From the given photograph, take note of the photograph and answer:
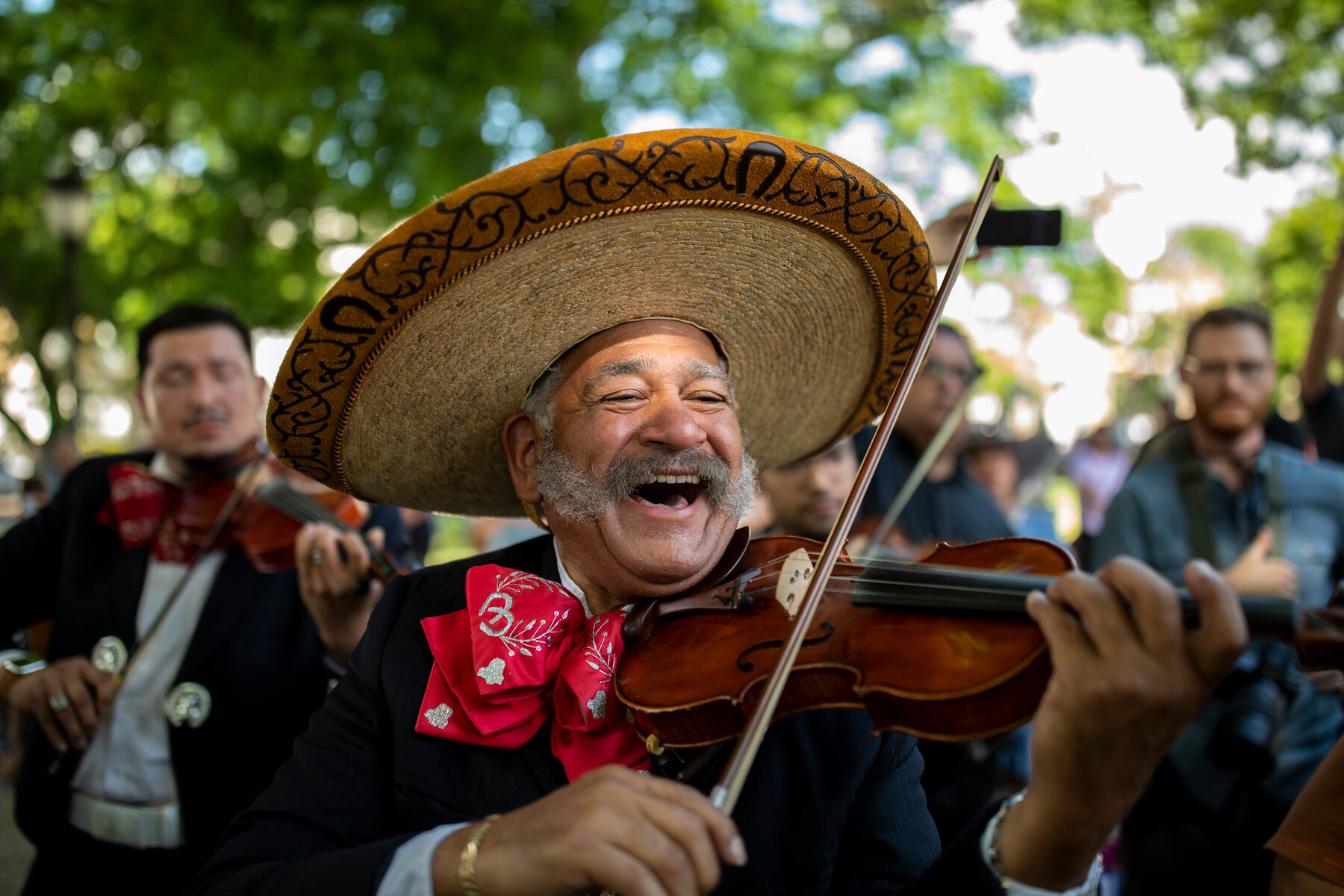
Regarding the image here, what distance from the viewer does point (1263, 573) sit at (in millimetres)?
3270

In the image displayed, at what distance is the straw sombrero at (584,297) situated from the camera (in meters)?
1.70

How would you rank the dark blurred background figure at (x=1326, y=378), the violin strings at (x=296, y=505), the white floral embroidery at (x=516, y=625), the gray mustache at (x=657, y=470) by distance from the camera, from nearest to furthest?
the white floral embroidery at (x=516, y=625), the gray mustache at (x=657, y=470), the violin strings at (x=296, y=505), the dark blurred background figure at (x=1326, y=378)

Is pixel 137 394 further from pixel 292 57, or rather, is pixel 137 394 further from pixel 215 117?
pixel 215 117

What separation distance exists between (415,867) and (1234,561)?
3.23 meters

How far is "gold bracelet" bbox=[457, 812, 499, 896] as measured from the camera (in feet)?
4.51

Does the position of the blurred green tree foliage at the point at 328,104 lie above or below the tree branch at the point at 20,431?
above

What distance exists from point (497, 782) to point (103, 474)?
2240 millimetres

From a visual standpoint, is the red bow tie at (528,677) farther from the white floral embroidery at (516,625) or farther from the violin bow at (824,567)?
the violin bow at (824,567)

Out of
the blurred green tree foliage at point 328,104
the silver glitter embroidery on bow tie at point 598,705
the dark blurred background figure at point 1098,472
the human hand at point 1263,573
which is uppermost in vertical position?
the blurred green tree foliage at point 328,104

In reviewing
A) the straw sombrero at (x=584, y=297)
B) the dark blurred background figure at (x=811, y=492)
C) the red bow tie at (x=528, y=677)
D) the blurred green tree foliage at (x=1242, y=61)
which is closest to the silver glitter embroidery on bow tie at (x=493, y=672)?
the red bow tie at (x=528, y=677)

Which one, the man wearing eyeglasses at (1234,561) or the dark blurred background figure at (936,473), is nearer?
the man wearing eyeglasses at (1234,561)

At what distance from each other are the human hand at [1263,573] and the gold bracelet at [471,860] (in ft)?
8.56

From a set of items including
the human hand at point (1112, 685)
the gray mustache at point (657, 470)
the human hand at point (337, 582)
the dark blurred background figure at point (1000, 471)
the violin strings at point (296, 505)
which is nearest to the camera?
the human hand at point (1112, 685)

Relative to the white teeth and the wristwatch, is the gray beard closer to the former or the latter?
the white teeth
